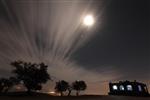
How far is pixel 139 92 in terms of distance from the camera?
61719mm

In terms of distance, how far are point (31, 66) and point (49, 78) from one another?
26.5 feet

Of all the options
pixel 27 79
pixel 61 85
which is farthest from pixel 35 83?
pixel 61 85

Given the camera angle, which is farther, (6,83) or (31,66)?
(6,83)

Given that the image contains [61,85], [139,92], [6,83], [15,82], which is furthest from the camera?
[61,85]

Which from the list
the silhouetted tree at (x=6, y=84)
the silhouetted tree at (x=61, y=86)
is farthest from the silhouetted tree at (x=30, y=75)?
the silhouetted tree at (x=61, y=86)

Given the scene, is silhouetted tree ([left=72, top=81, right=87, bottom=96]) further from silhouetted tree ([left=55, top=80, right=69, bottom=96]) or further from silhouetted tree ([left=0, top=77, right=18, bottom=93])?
silhouetted tree ([left=0, top=77, right=18, bottom=93])

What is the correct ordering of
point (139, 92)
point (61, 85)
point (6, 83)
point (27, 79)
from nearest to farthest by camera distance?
point (27, 79) < point (6, 83) < point (139, 92) < point (61, 85)

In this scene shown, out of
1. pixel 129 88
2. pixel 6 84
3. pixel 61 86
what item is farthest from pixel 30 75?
pixel 129 88

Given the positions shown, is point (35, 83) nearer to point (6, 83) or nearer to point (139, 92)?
point (6, 83)

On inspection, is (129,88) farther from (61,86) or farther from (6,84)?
(6,84)

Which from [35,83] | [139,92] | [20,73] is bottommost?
[139,92]

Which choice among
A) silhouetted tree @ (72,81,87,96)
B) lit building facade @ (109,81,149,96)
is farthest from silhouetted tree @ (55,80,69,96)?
lit building facade @ (109,81,149,96)

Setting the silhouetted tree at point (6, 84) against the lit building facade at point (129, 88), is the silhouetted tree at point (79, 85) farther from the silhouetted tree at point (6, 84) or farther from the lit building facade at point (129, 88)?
the silhouetted tree at point (6, 84)

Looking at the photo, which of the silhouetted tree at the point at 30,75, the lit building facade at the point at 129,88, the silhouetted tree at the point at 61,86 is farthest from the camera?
the silhouetted tree at the point at 61,86
